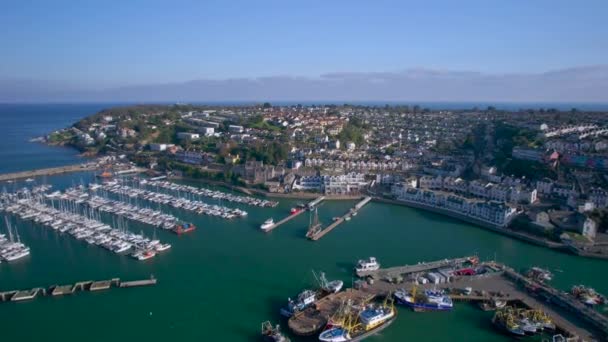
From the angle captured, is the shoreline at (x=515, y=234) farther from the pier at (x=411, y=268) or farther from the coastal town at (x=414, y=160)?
the pier at (x=411, y=268)

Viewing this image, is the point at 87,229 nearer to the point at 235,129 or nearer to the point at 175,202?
the point at 175,202

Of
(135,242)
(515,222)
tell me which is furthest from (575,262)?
(135,242)

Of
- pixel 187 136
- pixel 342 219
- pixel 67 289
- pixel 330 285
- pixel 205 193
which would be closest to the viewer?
pixel 330 285

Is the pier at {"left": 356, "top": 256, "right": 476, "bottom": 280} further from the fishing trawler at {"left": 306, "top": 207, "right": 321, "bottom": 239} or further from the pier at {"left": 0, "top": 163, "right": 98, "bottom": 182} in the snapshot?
the pier at {"left": 0, "top": 163, "right": 98, "bottom": 182}

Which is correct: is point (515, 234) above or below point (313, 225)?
above

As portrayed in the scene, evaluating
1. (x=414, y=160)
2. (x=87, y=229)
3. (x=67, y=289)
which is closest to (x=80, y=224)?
(x=87, y=229)
